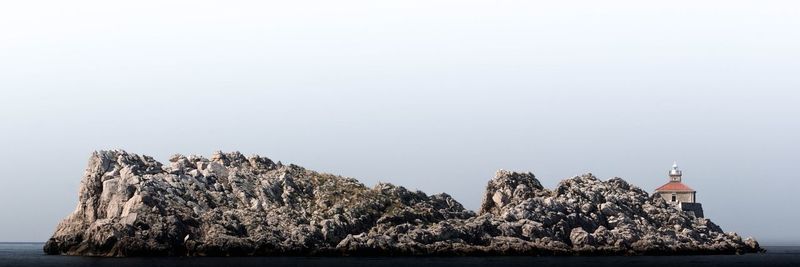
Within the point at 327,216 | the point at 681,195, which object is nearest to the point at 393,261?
the point at 327,216

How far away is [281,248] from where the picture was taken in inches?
5089

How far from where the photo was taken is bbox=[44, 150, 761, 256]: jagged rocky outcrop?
126375 mm

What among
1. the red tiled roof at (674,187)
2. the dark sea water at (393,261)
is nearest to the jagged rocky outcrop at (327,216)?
the dark sea water at (393,261)

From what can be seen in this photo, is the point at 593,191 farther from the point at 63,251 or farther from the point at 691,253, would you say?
the point at 63,251

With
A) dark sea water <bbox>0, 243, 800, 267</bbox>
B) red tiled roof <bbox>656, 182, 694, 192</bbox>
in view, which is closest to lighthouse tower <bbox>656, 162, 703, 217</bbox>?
red tiled roof <bbox>656, 182, 694, 192</bbox>

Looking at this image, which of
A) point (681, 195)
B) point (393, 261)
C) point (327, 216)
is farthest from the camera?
point (681, 195)

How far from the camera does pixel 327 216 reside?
440 ft

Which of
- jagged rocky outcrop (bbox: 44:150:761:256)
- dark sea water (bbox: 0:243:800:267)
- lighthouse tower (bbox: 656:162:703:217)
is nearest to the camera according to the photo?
dark sea water (bbox: 0:243:800:267)

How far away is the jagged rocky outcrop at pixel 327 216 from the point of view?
12638 centimetres

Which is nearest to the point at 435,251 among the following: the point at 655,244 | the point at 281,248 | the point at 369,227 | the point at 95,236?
the point at 369,227

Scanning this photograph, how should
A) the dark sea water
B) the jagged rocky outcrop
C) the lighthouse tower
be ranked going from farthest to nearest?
the lighthouse tower < the jagged rocky outcrop < the dark sea water

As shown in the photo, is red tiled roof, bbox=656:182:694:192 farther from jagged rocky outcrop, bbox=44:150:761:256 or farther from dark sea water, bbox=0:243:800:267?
dark sea water, bbox=0:243:800:267

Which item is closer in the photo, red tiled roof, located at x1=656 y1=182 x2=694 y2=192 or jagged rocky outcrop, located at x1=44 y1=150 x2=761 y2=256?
jagged rocky outcrop, located at x1=44 y1=150 x2=761 y2=256

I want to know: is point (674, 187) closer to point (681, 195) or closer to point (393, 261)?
point (681, 195)
